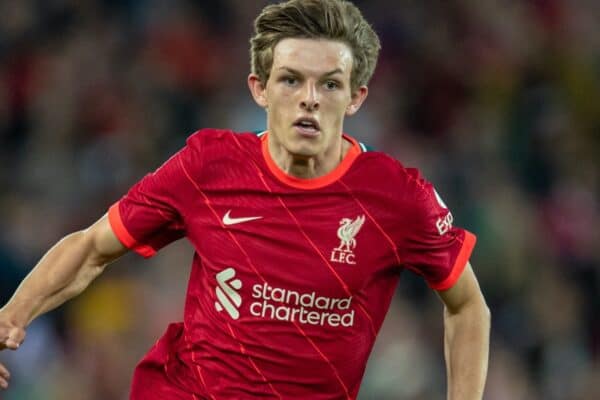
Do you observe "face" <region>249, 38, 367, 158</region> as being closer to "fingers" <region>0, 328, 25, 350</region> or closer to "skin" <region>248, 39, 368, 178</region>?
"skin" <region>248, 39, 368, 178</region>

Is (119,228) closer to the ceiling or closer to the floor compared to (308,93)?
closer to the floor

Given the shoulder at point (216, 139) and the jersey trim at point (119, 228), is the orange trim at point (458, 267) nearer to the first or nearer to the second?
the shoulder at point (216, 139)

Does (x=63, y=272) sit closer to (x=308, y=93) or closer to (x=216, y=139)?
(x=216, y=139)

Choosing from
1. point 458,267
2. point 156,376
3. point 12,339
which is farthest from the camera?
point 156,376

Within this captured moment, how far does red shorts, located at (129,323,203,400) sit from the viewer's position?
13.8ft

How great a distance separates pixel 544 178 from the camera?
8.38m

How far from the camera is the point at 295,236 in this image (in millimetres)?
4027

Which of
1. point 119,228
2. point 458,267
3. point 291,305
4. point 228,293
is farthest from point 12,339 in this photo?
point 458,267

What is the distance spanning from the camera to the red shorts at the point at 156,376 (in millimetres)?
4193

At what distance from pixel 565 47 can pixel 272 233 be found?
18.6 ft

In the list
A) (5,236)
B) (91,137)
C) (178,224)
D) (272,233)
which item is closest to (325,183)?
(272,233)

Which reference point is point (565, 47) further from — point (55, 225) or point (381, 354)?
point (55, 225)

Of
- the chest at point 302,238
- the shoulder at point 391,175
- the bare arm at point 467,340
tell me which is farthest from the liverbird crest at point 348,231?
the bare arm at point 467,340

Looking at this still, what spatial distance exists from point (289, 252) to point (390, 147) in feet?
14.5
